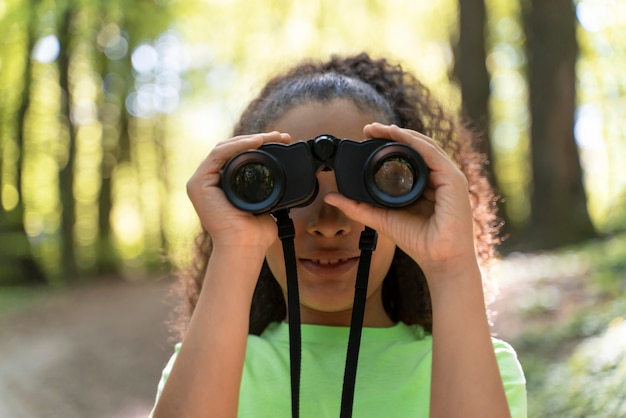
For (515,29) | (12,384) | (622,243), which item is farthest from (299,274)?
(515,29)

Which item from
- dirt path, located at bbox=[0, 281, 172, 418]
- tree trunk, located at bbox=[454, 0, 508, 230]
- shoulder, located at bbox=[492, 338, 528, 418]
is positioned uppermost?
tree trunk, located at bbox=[454, 0, 508, 230]

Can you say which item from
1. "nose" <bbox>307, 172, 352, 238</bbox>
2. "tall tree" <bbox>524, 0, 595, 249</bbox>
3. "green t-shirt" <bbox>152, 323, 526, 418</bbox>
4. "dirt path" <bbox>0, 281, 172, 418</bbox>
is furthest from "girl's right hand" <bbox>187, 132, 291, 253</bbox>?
"tall tree" <bbox>524, 0, 595, 249</bbox>

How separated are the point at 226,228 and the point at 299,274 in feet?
1.07

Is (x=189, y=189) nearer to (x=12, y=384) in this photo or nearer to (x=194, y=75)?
(x=12, y=384)

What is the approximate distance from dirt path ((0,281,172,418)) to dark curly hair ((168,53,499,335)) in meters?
4.79

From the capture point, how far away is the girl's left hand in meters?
1.60

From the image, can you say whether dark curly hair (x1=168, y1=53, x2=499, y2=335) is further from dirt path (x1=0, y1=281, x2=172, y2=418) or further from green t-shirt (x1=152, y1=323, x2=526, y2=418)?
dirt path (x1=0, y1=281, x2=172, y2=418)

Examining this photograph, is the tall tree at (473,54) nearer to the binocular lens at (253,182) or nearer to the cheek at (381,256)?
the cheek at (381,256)

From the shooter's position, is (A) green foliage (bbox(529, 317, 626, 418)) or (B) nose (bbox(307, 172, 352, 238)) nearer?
(B) nose (bbox(307, 172, 352, 238))

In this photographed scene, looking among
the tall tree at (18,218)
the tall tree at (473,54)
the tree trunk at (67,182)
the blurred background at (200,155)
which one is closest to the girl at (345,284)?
the blurred background at (200,155)

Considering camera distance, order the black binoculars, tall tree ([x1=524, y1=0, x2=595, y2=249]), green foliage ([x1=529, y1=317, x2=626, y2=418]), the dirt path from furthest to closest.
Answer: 1. tall tree ([x1=524, y1=0, x2=595, y2=249])
2. the dirt path
3. green foliage ([x1=529, y1=317, x2=626, y2=418])
4. the black binoculars

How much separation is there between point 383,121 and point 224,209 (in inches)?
25.7

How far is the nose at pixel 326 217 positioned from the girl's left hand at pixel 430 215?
12cm

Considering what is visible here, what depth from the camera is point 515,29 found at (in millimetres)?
16047
